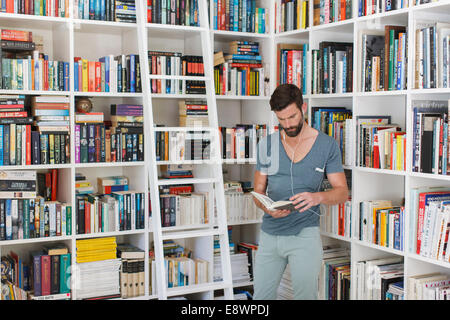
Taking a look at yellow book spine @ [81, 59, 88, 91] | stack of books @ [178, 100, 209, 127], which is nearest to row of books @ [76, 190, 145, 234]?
stack of books @ [178, 100, 209, 127]

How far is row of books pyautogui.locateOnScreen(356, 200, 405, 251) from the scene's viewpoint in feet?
8.96

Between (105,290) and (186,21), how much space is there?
1715 millimetres

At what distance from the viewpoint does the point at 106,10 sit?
3.20 meters

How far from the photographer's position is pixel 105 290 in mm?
3281

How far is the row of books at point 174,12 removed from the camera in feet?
10.8

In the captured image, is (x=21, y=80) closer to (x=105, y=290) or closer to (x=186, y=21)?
(x=186, y=21)

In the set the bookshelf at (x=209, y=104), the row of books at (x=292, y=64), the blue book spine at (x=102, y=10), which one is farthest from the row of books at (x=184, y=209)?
the blue book spine at (x=102, y=10)

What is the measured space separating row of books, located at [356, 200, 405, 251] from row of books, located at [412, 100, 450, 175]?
0.28 meters

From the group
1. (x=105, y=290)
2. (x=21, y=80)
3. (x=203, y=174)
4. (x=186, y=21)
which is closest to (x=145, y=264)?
(x=105, y=290)

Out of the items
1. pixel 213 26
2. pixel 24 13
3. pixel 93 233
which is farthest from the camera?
pixel 213 26

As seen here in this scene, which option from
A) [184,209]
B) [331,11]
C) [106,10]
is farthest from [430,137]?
[106,10]

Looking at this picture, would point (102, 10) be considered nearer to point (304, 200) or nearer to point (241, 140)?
point (241, 140)

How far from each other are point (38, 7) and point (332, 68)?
1.69 meters

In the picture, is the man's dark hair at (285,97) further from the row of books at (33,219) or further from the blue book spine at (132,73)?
the row of books at (33,219)
